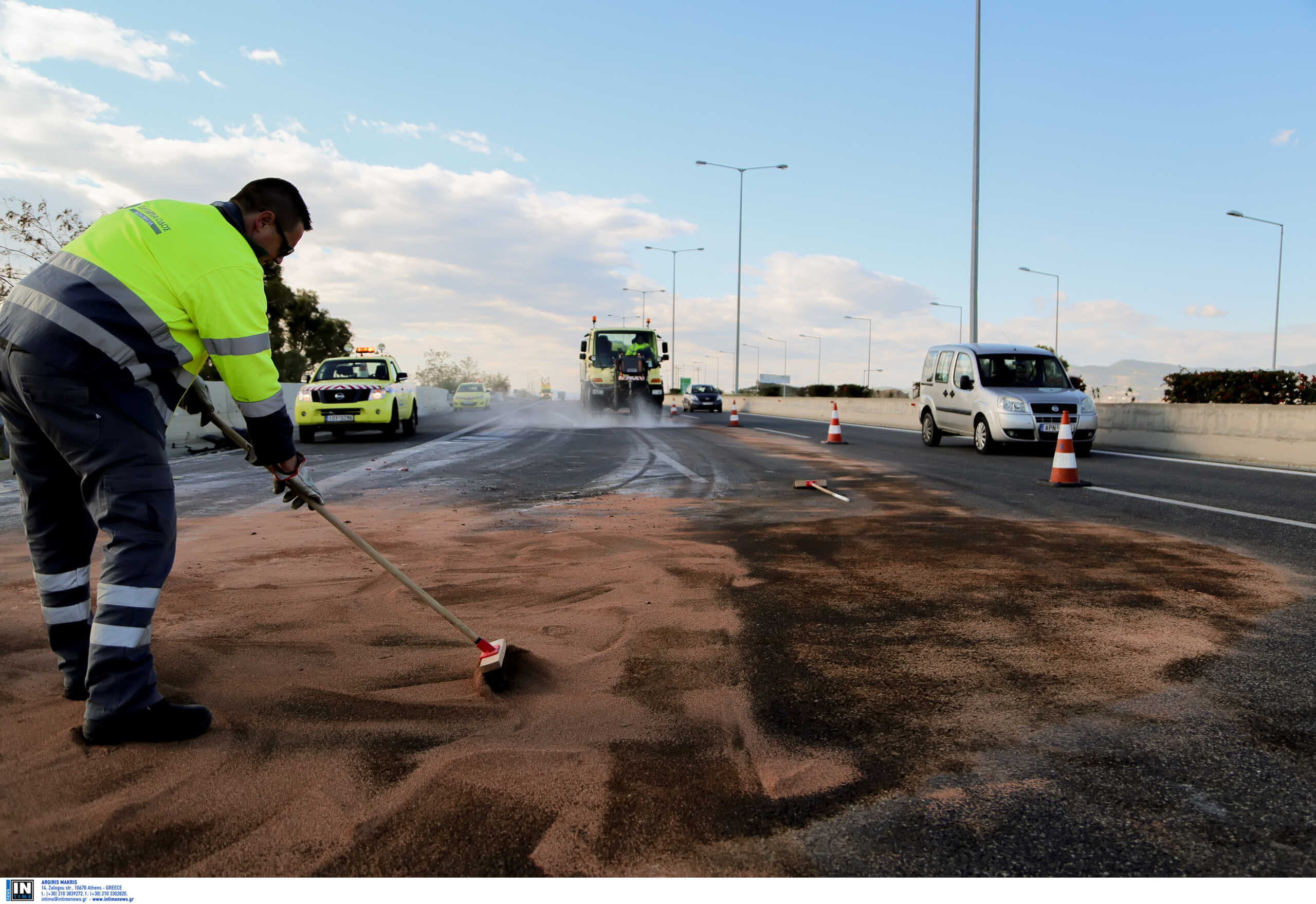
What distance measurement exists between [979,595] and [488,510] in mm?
4394

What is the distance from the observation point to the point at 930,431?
54.1 ft

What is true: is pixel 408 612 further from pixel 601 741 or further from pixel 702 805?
pixel 702 805

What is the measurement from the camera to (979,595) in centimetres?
440

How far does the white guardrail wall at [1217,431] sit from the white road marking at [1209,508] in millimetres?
4869

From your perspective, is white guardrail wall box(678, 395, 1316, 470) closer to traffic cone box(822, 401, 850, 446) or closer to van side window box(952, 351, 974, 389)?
van side window box(952, 351, 974, 389)

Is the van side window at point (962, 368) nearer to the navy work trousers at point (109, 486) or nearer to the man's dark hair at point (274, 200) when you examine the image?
the man's dark hair at point (274, 200)

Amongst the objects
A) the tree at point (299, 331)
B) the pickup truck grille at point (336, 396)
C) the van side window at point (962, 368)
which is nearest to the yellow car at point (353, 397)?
the pickup truck grille at point (336, 396)

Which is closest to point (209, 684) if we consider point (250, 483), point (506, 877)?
point (506, 877)

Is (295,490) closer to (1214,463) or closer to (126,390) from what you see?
(126,390)

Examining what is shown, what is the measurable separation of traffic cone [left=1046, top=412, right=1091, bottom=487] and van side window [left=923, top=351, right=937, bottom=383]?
6364mm

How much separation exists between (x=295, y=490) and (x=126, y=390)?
63 centimetres

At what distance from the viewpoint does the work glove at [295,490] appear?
2980 mm

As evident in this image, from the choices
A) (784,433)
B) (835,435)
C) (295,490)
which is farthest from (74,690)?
(784,433)
